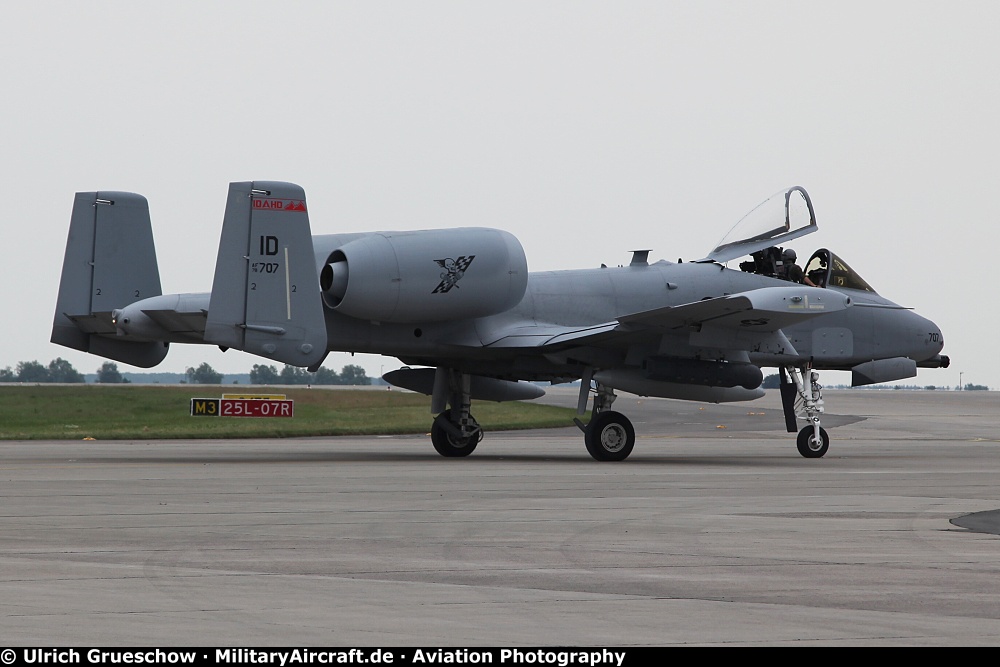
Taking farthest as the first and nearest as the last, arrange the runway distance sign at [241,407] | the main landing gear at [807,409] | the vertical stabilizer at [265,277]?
1. the runway distance sign at [241,407]
2. the main landing gear at [807,409]
3. the vertical stabilizer at [265,277]

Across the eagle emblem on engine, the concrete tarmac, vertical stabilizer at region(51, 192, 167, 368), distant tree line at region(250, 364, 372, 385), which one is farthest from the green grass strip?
distant tree line at region(250, 364, 372, 385)

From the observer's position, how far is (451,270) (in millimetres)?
19375

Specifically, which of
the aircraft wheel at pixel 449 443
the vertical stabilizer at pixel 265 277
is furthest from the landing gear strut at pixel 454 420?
the vertical stabilizer at pixel 265 277

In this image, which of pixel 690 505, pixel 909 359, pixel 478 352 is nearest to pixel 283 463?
pixel 478 352

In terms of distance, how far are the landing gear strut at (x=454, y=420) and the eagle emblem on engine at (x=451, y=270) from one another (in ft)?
9.49

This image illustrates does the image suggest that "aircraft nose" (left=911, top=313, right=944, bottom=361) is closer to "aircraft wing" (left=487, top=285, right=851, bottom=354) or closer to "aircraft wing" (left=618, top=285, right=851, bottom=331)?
"aircraft wing" (left=487, top=285, right=851, bottom=354)

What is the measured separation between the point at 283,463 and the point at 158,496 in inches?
241

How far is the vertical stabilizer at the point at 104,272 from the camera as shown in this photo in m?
20.1

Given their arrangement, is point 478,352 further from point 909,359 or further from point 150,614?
point 150,614

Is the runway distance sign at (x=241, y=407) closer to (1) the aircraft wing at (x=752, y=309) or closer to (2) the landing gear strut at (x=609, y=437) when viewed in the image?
(2) the landing gear strut at (x=609, y=437)

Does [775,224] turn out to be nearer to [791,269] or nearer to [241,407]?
[791,269]

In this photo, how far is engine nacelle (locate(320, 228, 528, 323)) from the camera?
18.8 m

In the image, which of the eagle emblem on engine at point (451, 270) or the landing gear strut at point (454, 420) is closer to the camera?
the eagle emblem on engine at point (451, 270)

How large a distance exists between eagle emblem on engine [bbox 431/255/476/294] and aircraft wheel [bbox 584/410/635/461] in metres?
3.31
